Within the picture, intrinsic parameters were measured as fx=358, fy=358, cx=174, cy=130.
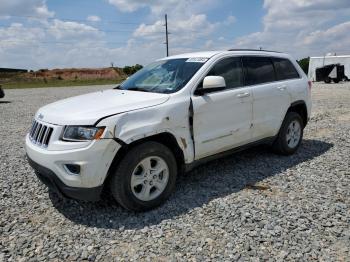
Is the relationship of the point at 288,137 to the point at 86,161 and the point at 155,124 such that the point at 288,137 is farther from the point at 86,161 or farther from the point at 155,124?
the point at 86,161

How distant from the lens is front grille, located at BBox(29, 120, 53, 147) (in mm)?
3874

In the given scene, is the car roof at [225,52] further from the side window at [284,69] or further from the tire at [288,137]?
the tire at [288,137]

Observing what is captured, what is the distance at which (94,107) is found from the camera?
397cm

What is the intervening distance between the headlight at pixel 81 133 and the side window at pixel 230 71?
6.17 ft

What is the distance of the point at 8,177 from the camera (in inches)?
212

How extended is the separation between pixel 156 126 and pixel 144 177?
595 millimetres

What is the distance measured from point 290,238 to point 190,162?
4.95 ft

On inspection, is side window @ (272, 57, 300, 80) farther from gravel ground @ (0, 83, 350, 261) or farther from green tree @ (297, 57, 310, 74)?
green tree @ (297, 57, 310, 74)

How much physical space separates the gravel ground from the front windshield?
1394mm

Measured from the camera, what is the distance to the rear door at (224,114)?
452 centimetres

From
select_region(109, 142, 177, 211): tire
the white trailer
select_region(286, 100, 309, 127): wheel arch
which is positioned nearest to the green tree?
the white trailer

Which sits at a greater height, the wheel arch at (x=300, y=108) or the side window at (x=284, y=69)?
the side window at (x=284, y=69)

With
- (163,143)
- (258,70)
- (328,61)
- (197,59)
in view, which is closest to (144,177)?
(163,143)

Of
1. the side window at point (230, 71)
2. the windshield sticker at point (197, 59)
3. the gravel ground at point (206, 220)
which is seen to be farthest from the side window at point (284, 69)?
the windshield sticker at point (197, 59)
